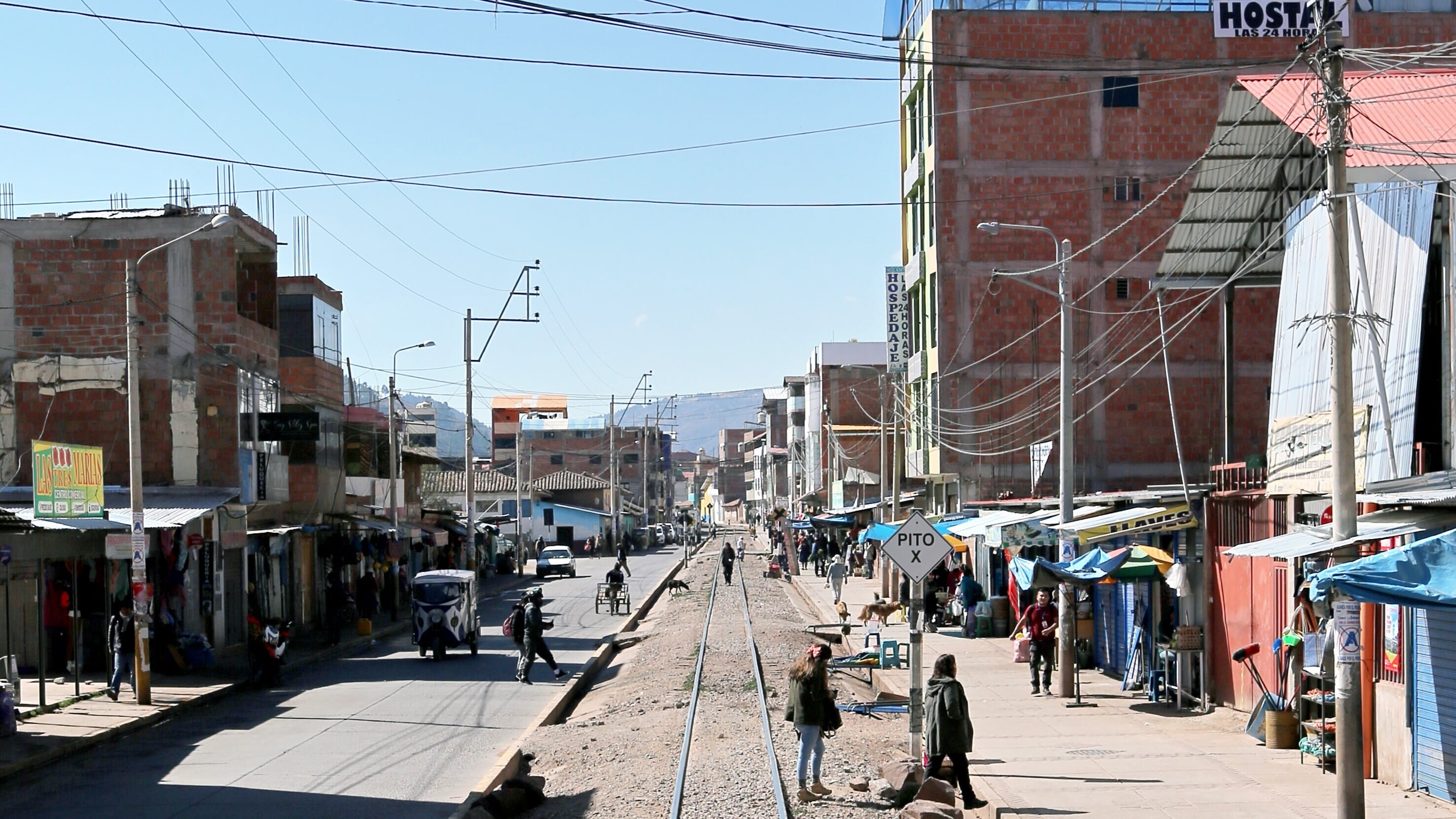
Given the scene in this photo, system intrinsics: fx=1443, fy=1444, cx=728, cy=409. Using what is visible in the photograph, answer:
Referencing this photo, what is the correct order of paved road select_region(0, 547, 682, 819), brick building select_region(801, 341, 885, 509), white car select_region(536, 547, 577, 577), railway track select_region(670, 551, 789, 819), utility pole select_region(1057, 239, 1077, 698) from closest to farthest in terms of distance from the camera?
railway track select_region(670, 551, 789, 819) < paved road select_region(0, 547, 682, 819) < utility pole select_region(1057, 239, 1077, 698) < white car select_region(536, 547, 577, 577) < brick building select_region(801, 341, 885, 509)

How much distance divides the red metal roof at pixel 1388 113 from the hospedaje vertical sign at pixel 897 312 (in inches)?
1225

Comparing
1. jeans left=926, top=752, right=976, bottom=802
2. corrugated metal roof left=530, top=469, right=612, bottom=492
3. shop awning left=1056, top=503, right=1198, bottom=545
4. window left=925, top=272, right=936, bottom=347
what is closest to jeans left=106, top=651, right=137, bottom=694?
jeans left=926, top=752, right=976, bottom=802

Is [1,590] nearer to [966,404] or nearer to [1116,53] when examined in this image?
[966,404]

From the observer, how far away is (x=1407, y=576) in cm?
1082

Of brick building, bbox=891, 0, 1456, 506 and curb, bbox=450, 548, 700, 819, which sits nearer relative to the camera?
curb, bbox=450, 548, 700, 819

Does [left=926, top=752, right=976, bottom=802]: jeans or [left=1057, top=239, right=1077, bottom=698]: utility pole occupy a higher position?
[left=1057, top=239, right=1077, bottom=698]: utility pole

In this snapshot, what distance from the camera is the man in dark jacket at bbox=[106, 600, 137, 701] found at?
23.9 meters

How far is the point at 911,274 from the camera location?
49250 millimetres

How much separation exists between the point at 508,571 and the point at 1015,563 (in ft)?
177

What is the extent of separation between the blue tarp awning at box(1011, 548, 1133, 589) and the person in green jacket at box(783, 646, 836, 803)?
6519 mm

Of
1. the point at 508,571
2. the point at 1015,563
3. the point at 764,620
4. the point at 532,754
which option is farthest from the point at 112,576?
the point at 508,571

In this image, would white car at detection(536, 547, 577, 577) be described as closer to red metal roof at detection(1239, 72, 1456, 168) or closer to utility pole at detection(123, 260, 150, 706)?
utility pole at detection(123, 260, 150, 706)

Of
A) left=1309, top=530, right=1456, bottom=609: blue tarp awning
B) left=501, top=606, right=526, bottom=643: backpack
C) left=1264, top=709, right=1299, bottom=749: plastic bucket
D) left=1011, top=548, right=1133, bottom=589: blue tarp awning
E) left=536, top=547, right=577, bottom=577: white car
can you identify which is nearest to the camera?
left=1309, top=530, right=1456, bottom=609: blue tarp awning

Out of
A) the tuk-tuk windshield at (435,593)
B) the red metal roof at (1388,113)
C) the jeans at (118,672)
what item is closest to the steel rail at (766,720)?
the tuk-tuk windshield at (435,593)
